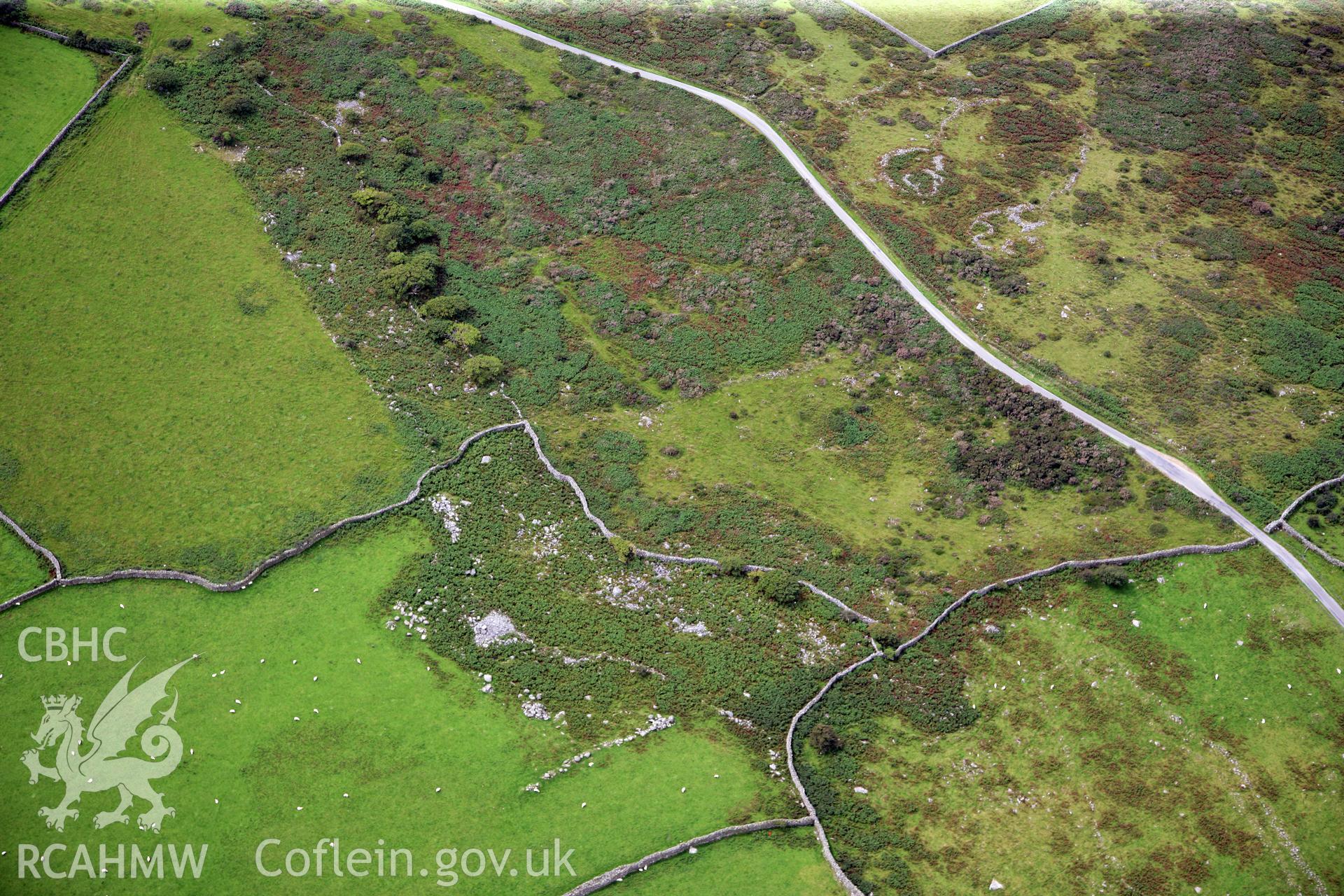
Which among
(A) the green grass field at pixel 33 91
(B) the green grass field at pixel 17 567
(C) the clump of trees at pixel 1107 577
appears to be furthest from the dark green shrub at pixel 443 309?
(C) the clump of trees at pixel 1107 577

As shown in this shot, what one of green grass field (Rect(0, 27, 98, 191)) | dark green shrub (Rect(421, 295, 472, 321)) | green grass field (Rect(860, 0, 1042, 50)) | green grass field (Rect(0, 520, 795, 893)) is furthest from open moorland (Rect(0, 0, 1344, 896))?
green grass field (Rect(860, 0, 1042, 50))

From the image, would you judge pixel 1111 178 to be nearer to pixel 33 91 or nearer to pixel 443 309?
pixel 443 309

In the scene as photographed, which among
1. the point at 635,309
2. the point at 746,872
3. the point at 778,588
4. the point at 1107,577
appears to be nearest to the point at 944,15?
the point at 635,309

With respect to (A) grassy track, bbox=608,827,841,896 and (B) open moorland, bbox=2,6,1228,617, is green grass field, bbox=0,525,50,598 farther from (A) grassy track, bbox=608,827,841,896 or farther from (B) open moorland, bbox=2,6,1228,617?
(A) grassy track, bbox=608,827,841,896

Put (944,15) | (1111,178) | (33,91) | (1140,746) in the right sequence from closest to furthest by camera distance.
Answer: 1. (1140,746)
2. (33,91)
3. (1111,178)
4. (944,15)

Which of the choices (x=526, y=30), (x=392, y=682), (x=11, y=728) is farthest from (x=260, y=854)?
(x=526, y=30)

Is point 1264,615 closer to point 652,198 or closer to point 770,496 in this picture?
point 770,496
